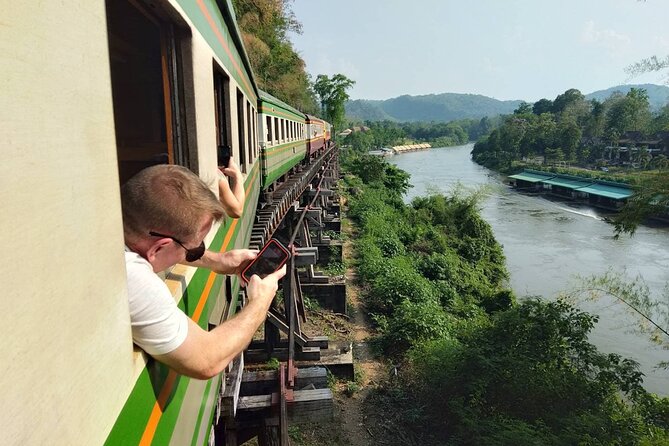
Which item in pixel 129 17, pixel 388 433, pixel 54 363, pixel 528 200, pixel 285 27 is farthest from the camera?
pixel 528 200

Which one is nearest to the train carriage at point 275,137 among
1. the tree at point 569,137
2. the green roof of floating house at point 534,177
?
the green roof of floating house at point 534,177

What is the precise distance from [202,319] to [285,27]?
1275 inches

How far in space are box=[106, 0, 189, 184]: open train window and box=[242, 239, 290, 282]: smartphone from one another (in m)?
0.78

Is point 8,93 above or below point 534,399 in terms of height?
above

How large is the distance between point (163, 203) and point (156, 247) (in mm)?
144

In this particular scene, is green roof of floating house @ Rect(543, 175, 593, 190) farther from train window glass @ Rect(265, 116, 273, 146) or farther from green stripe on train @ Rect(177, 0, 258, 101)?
green stripe on train @ Rect(177, 0, 258, 101)

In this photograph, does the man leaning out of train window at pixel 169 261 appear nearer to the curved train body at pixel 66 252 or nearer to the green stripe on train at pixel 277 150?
the curved train body at pixel 66 252

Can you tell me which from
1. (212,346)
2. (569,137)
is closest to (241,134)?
(212,346)

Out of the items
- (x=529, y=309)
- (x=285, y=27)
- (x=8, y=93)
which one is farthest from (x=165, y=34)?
(x=285, y=27)

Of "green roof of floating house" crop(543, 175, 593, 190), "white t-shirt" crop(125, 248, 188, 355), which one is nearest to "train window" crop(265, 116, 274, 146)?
"white t-shirt" crop(125, 248, 188, 355)

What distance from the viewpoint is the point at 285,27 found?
104ft

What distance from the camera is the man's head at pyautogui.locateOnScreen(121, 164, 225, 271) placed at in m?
1.43

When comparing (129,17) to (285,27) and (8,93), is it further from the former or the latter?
(285,27)

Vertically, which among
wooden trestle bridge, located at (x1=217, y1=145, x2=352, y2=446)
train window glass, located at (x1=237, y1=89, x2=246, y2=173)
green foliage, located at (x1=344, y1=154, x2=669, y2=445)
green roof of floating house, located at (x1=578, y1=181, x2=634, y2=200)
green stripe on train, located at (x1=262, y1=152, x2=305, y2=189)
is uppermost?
train window glass, located at (x1=237, y1=89, x2=246, y2=173)
